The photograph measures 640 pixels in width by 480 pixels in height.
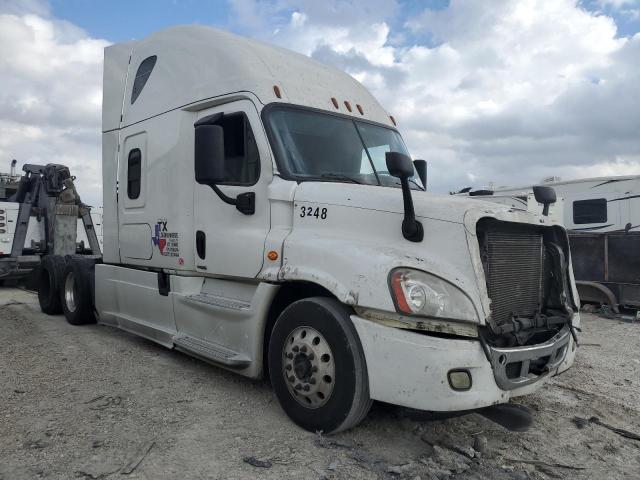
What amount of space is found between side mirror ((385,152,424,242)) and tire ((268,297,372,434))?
692 mm

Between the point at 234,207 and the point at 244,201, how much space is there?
0.23 m

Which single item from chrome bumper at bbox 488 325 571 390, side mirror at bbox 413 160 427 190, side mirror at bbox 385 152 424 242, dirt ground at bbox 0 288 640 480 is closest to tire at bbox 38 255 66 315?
dirt ground at bbox 0 288 640 480

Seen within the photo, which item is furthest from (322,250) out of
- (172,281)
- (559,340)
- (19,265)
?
(19,265)

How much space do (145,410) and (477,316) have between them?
2686mm

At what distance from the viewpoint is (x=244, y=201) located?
457 cm

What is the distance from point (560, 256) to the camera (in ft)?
14.3

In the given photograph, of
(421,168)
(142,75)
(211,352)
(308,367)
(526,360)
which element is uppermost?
(142,75)

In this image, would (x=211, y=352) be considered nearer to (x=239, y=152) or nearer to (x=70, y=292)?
(x=239, y=152)

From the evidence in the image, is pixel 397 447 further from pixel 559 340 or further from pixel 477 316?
pixel 559 340

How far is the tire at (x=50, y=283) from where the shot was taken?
827cm

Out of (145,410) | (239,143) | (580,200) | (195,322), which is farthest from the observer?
(580,200)

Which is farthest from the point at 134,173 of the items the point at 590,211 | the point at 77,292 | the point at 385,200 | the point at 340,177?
the point at 590,211

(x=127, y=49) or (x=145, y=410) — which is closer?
(x=145, y=410)

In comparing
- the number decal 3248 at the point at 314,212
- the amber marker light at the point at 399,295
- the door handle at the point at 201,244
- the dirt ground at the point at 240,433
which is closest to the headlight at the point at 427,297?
the amber marker light at the point at 399,295
